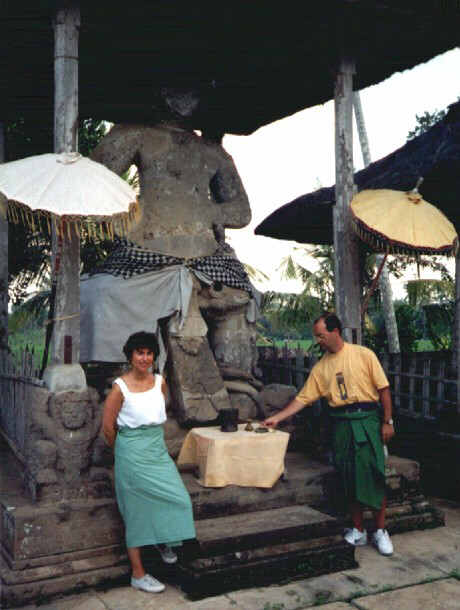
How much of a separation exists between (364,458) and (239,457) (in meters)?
0.85

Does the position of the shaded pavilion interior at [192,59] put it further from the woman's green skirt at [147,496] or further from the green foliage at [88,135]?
the green foliage at [88,135]

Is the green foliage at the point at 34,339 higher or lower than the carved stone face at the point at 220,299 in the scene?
lower

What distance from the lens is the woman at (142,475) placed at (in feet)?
12.7

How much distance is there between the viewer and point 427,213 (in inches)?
198

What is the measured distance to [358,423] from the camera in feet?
14.8

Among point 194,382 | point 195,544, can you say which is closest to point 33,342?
point 194,382

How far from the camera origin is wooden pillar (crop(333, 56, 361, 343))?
210 inches

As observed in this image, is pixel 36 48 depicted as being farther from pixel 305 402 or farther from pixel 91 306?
pixel 305 402

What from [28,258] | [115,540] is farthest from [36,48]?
Answer: [28,258]

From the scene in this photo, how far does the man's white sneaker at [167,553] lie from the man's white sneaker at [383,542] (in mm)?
1418

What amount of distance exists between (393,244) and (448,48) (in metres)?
2.00

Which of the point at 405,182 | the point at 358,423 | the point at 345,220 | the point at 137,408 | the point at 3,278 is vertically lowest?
the point at 358,423

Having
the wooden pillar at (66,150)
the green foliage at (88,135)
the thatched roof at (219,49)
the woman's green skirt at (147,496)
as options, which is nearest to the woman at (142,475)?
the woman's green skirt at (147,496)

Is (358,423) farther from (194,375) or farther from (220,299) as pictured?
(220,299)
